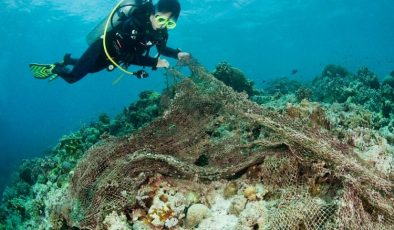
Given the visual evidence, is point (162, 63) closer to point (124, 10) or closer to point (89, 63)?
point (124, 10)

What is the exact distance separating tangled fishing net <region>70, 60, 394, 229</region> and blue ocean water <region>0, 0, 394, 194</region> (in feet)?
51.5

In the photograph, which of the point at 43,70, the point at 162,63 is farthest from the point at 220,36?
the point at 162,63

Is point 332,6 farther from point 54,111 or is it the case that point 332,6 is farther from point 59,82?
point 54,111

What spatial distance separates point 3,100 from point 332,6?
105 metres

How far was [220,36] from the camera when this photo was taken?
63625 mm

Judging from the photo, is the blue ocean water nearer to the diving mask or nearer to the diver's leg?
the diver's leg

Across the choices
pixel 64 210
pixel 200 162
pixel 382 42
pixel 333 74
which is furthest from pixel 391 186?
pixel 382 42

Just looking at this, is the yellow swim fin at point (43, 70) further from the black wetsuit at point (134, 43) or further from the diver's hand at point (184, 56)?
the diver's hand at point (184, 56)

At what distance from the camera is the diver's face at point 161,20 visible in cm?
698

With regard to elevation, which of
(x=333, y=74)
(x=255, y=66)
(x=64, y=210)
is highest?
(x=255, y=66)

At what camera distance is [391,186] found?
337cm

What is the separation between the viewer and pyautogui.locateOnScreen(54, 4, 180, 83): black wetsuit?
23.0 ft

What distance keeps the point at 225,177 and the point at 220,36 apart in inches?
2423

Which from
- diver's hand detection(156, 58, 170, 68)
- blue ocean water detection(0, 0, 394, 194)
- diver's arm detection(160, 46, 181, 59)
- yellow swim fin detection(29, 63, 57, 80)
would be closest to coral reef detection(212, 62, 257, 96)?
diver's arm detection(160, 46, 181, 59)
